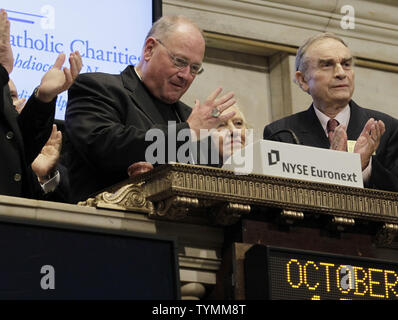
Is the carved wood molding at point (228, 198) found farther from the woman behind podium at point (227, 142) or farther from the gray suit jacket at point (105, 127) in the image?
the woman behind podium at point (227, 142)

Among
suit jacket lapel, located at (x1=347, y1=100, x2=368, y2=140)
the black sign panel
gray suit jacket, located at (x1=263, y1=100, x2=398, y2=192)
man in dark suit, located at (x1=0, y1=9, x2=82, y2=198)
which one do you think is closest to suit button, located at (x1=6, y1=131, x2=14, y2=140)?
man in dark suit, located at (x1=0, y1=9, x2=82, y2=198)

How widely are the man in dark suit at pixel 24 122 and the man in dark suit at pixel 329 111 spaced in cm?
91

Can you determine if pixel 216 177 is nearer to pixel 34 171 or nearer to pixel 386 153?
pixel 34 171

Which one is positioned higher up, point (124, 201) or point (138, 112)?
point (138, 112)

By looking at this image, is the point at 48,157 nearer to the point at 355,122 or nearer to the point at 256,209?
the point at 256,209

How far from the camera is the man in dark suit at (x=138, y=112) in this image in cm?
342

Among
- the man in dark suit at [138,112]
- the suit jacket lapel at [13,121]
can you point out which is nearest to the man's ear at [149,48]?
the man in dark suit at [138,112]

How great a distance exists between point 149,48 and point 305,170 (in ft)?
3.83

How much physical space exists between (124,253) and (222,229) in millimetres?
375

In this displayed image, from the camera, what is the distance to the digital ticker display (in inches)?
111

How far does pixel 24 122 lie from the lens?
3.49m

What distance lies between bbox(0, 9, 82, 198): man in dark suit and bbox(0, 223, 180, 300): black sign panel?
71 centimetres

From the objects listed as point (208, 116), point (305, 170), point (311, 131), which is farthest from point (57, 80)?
point (311, 131)

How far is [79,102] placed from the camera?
3.72 meters
